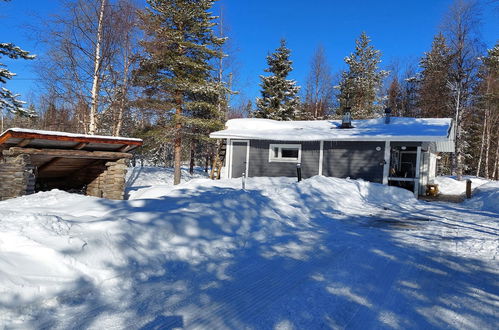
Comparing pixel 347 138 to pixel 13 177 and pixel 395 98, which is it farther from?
pixel 395 98

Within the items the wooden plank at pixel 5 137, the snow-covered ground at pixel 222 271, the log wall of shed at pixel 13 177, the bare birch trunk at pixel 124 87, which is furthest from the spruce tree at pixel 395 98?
the wooden plank at pixel 5 137

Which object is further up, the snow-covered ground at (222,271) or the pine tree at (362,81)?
the pine tree at (362,81)

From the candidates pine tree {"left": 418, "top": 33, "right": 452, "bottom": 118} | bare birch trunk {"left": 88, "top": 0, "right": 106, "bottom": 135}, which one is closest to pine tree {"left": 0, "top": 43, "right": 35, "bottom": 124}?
bare birch trunk {"left": 88, "top": 0, "right": 106, "bottom": 135}

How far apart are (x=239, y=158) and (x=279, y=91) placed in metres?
12.4

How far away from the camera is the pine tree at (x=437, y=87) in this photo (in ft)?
68.2

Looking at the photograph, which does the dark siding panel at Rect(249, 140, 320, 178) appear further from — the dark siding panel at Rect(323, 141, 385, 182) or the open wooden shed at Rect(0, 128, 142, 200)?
the open wooden shed at Rect(0, 128, 142, 200)

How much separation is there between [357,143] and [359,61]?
2087 cm

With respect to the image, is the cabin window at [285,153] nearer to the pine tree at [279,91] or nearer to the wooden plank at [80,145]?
the wooden plank at [80,145]

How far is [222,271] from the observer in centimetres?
341

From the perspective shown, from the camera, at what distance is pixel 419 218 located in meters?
7.29

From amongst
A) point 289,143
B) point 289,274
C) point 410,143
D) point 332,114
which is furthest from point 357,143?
point 332,114

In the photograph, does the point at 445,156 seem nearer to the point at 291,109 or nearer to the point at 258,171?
the point at 291,109

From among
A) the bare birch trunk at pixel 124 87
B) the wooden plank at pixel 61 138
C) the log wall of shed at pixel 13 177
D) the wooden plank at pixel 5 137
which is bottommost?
the log wall of shed at pixel 13 177

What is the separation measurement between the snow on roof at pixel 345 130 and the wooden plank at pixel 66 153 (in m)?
6.76
